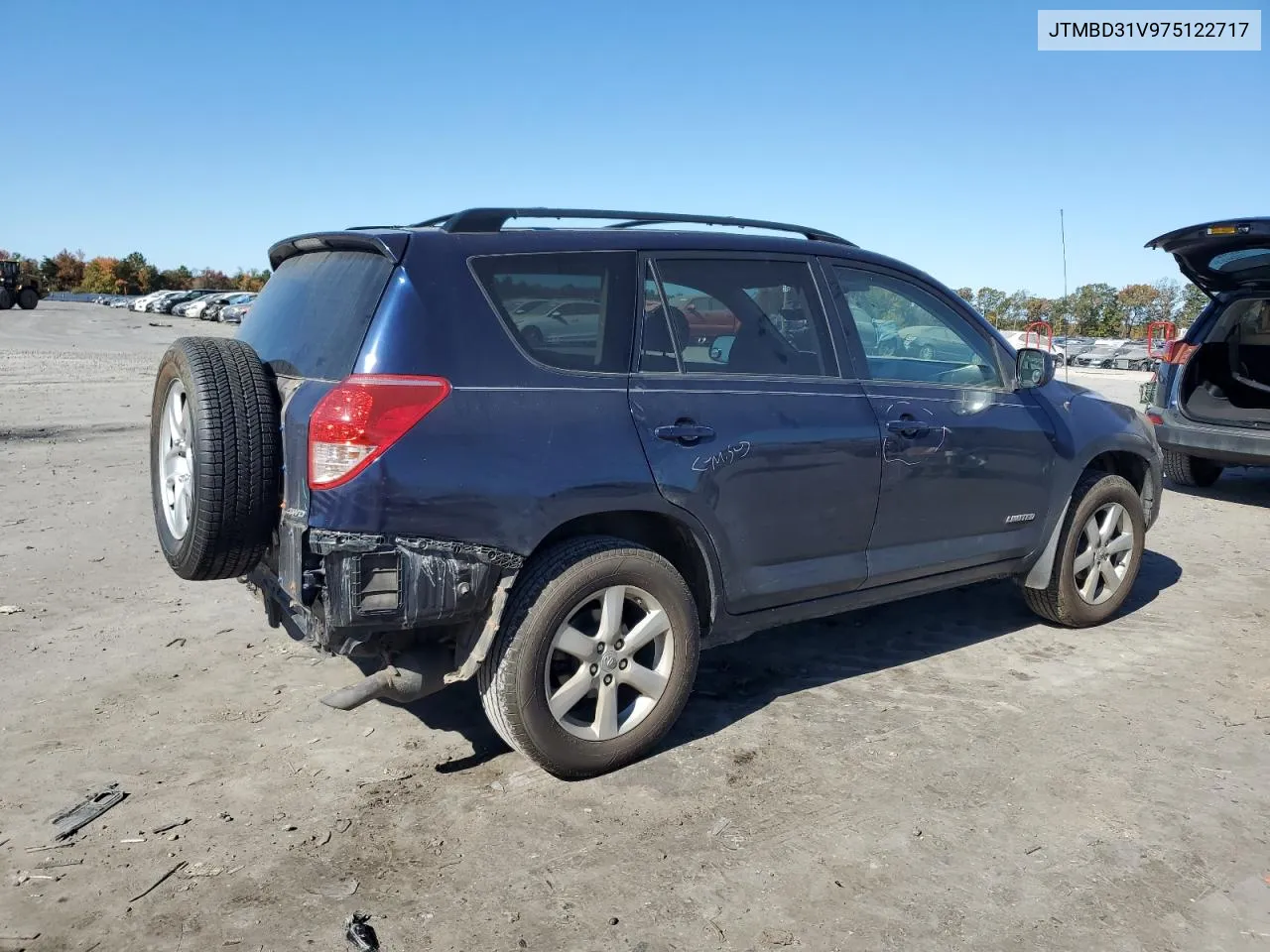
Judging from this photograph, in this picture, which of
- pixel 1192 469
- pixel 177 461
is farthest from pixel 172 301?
pixel 177 461

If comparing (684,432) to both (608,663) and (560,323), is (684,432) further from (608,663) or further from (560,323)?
(608,663)

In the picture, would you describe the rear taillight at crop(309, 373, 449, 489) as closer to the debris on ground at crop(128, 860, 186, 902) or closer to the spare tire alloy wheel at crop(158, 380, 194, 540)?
the spare tire alloy wheel at crop(158, 380, 194, 540)

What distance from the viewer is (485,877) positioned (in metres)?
3.00

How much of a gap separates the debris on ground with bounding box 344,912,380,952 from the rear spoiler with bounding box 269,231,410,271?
1957 millimetres

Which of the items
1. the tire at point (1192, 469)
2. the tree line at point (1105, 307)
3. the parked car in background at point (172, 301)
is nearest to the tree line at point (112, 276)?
the parked car in background at point (172, 301)

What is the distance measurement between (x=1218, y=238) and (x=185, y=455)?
7301 millimetres

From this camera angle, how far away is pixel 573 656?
3.56m

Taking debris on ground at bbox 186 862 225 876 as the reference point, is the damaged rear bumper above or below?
above

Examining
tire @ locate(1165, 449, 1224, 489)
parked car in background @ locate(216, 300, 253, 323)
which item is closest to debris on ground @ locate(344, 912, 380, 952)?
tire @ locate(1165, 449, 1224, 489)

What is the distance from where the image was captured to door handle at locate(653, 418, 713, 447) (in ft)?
12.0

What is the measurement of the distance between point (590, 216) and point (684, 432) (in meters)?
0.94

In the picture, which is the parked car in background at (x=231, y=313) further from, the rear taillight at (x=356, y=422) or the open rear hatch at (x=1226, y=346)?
the rear taillight at (x=356, y=422)

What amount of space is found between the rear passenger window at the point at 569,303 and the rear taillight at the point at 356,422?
50 centimetres

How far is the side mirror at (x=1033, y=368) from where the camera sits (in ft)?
15.7
